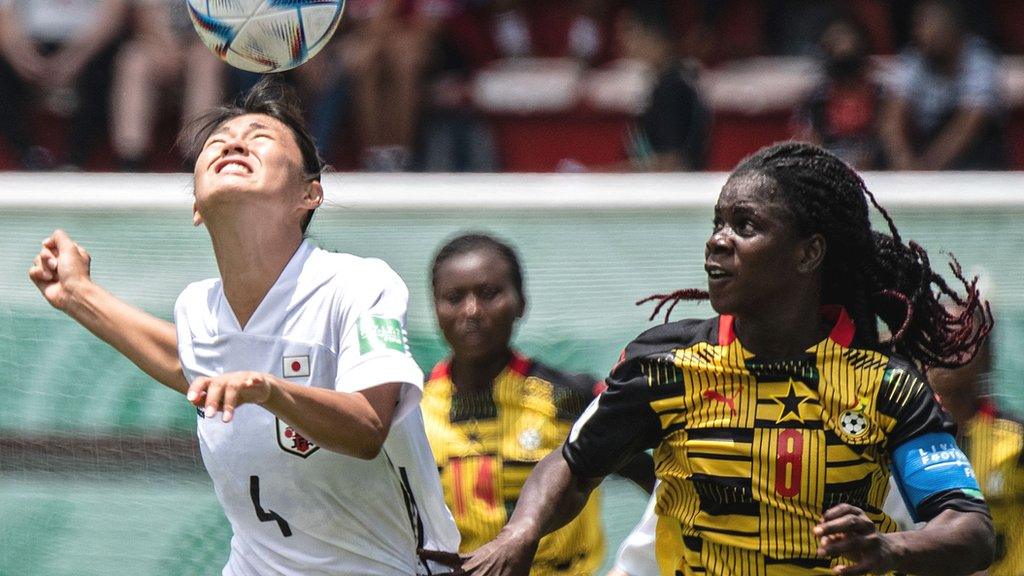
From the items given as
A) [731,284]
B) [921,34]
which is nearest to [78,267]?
[731,284]

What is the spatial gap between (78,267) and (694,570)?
155cm

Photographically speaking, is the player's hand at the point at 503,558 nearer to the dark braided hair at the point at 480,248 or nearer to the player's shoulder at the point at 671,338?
the player's shoulder at the point at 671,338

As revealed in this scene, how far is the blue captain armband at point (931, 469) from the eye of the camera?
2.85 meters

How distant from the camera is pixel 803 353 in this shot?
118 inches

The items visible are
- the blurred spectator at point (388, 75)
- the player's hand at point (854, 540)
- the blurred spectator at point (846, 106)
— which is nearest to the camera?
the player's hand at point (854, 540)

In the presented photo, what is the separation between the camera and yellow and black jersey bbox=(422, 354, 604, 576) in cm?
429

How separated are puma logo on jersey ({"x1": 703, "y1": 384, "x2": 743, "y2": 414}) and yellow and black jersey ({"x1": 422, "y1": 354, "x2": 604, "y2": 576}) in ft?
4.45

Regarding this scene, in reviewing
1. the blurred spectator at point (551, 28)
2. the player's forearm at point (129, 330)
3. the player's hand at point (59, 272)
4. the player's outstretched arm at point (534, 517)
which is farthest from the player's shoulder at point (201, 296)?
the blurred spectator at point (551, 28)

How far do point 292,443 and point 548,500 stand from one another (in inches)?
22.0

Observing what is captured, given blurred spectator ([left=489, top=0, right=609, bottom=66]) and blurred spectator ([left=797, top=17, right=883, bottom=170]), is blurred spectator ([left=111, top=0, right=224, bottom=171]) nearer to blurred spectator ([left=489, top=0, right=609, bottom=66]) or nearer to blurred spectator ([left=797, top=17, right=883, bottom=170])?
blurred spectator ([left=489, top=0, right=609, bottom=66])

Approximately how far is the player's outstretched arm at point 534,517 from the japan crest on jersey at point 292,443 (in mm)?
414

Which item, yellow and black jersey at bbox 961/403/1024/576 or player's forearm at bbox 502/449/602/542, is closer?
player's forearm at bbox 502/449/602/542

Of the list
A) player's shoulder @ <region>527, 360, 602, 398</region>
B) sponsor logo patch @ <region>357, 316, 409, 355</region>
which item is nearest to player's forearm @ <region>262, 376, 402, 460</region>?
sponsor logo patch @ <region>357, 316, 409, 355</region>

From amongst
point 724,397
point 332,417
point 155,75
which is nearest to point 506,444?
point 724,397
